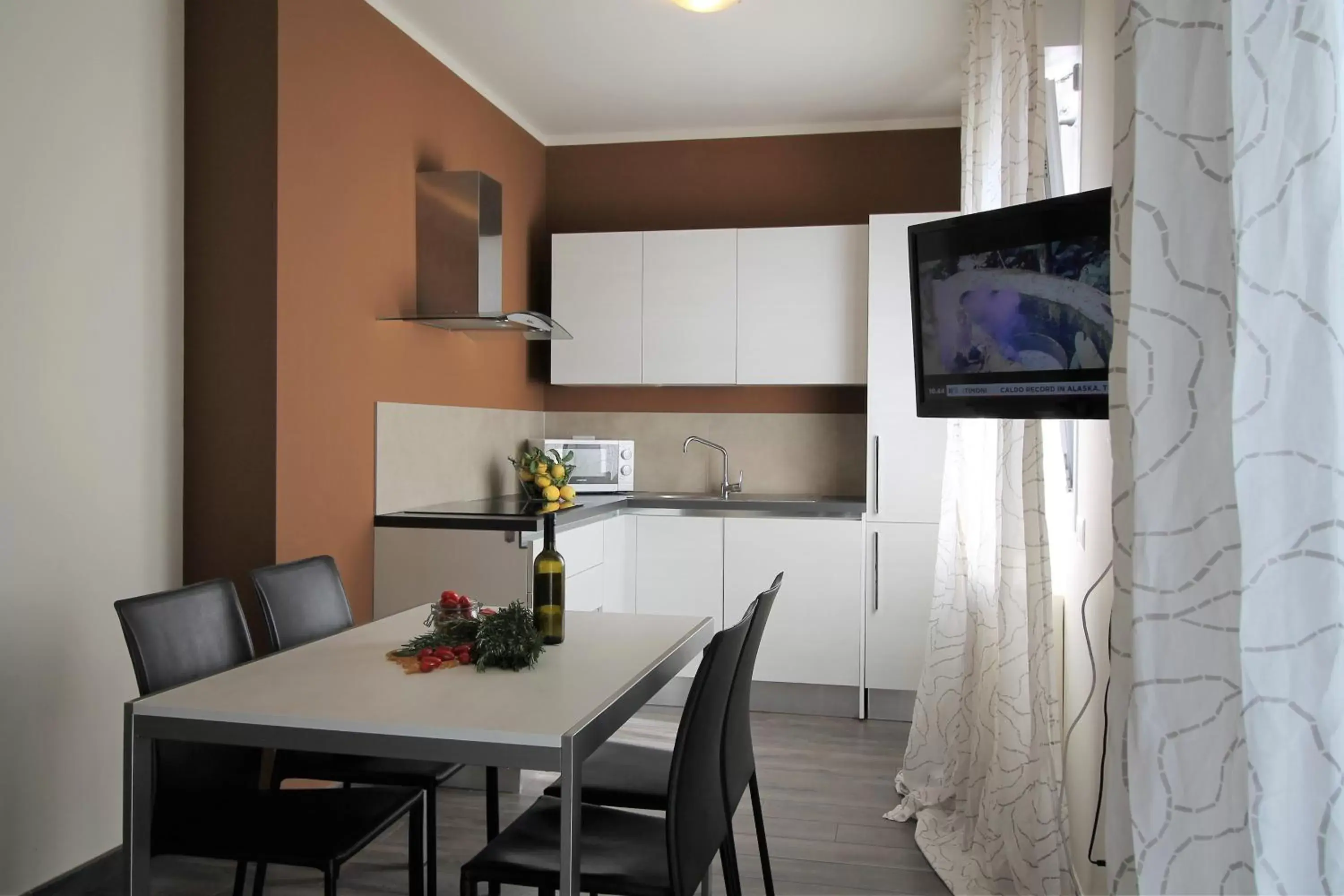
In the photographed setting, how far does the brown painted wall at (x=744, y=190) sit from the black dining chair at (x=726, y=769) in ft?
10.2

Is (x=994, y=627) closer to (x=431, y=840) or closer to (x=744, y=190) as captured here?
(x=431, y=840)

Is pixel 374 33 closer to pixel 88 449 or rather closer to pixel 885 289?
pixel 88 449

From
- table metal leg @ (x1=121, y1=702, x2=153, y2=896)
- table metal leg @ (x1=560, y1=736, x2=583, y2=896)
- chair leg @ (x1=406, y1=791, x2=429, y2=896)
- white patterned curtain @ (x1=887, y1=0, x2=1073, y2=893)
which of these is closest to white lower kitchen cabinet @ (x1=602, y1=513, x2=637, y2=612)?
white patterned curtain @ (x1=887, y1=0, x2=1073, y2=893)

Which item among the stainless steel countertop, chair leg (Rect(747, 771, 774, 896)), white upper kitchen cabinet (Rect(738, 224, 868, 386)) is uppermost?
white upper kitchen cabinet (Rect(738, 224, 868, 386))

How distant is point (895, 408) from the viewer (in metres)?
4.72

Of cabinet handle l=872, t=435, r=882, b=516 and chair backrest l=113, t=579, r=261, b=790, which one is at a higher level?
cabinet handle l=872, t=435, r=882, b=516

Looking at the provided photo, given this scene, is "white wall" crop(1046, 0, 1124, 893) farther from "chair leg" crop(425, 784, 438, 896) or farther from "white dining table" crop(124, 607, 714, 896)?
"chair leg" crop(425, 784, 438, 896)

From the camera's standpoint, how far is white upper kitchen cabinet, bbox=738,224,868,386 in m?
4.95

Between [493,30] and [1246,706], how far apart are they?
4017mm

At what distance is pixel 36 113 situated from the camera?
273 centimetres

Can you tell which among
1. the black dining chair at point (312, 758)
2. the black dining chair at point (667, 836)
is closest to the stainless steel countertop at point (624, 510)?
the black dining chair at point (312, 758)

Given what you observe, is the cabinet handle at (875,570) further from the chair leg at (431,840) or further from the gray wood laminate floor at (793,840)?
the chair leg at (431,840)

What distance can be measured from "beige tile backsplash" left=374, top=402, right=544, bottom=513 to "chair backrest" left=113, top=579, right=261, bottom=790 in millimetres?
1465

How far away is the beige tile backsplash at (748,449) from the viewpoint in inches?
213
